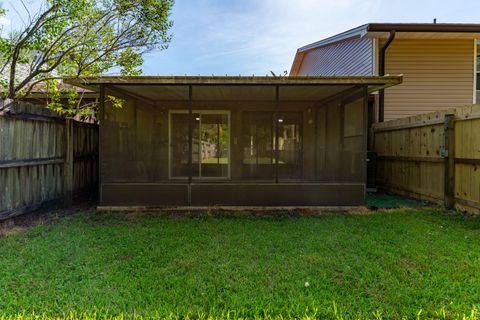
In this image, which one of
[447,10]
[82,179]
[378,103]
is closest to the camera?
[82,179]

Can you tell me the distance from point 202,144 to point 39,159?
11.3ft

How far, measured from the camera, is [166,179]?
583cm

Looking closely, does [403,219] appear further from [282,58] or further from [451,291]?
[282,58]

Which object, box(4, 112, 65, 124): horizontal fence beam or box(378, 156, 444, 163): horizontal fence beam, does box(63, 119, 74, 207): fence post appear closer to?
box(4, 112, 65, 124): horizontal fence beam

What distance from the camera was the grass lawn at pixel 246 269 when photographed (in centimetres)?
230

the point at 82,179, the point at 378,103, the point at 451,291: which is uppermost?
the point at 378,103

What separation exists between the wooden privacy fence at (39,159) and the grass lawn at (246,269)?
29.4 inches

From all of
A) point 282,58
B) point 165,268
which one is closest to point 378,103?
point 165,268

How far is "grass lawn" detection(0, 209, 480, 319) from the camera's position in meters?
2.30

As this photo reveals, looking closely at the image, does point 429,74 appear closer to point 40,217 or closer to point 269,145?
point 269,145

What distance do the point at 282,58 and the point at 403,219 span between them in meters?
17.3

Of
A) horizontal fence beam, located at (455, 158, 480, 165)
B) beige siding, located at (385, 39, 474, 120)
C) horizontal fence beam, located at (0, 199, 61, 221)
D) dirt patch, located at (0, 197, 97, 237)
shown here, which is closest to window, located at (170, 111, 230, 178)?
dirt patch, located at (0, 197, 97, 237)

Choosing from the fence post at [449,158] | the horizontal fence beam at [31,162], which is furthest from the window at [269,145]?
the horizontal fence beam at [31,162]

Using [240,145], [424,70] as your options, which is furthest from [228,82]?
[424,70]
